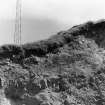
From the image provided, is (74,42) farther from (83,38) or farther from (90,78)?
(90,78)

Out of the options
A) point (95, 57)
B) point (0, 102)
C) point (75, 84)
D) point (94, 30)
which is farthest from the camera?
point (94, 30)

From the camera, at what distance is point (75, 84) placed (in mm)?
15828

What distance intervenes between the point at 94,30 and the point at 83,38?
0.86 m

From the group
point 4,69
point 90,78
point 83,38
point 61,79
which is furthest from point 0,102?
point 83,38

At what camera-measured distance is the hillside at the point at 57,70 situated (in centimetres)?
1528

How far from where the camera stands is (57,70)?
53.4 ft

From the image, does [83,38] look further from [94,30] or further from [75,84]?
[75,84]

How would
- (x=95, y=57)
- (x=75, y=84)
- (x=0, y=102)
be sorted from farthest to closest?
(x=95, y=57) → (x=75, y=84) → (x=0, y=102)

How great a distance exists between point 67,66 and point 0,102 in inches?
139

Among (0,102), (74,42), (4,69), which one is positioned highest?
(74,42)

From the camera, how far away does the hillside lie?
1528cm

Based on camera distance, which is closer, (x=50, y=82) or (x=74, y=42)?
(x=50, y=82)

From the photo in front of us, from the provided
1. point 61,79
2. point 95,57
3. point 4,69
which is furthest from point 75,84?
point 4,69

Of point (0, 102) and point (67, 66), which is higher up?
point (67, 66)
